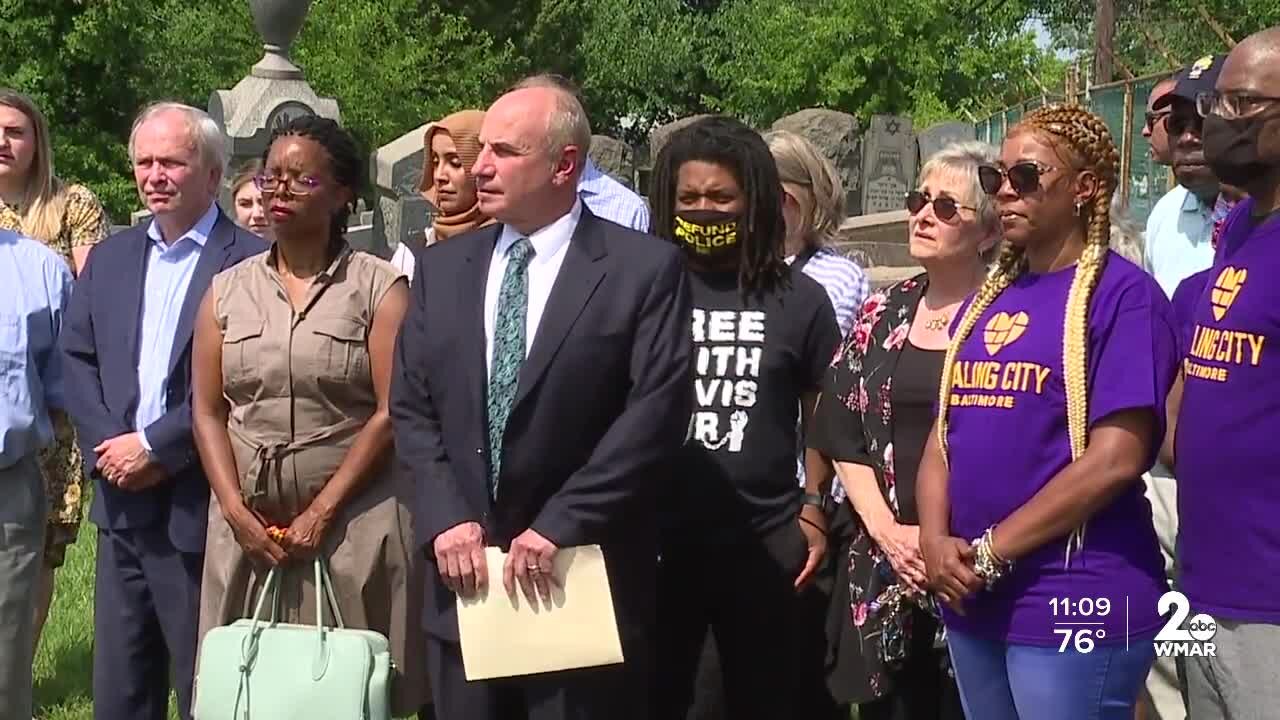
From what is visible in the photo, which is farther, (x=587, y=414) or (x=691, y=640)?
(x=691, y=640)

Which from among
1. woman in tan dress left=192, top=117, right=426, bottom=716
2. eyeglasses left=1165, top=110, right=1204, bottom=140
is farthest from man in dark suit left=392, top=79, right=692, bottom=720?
eyeglasses left=1165, top=110, right=1204, bottom=140

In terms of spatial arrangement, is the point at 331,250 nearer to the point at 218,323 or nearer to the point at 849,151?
the point at 218,323

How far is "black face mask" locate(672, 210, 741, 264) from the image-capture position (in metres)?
4.25

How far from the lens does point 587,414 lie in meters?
3.59

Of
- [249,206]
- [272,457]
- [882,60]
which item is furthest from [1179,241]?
[882,60]

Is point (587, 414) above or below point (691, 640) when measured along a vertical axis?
above

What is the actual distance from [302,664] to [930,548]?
1.66m

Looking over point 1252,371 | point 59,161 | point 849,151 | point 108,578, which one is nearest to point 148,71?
point 59,161

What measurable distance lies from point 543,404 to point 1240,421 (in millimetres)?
1563

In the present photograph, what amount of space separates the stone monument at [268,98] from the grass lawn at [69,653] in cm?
311

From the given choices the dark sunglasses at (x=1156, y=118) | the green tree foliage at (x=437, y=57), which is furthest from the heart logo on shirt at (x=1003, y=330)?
the green tree foliage at (x=437, y=57)

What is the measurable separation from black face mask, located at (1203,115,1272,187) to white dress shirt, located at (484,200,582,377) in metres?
1.52

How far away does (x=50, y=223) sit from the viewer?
561 centimetres

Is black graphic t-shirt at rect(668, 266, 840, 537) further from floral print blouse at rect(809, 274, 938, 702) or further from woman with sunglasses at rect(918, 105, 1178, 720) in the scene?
→ woman with sunglasses at rect(918, 105, 1178, 720)
